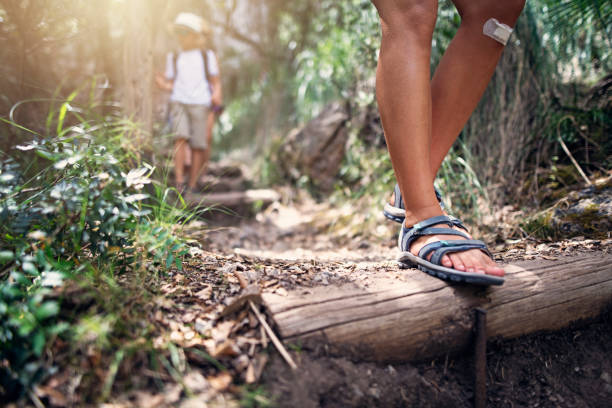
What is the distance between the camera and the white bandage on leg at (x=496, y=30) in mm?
1377

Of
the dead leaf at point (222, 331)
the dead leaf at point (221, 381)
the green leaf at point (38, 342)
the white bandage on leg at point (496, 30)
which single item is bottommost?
the dead leaf at point (221, 381)

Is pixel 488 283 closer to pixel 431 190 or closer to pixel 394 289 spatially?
pixel 394 289

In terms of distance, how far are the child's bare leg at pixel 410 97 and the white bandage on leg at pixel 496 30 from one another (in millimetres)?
267

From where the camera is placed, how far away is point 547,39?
257cm

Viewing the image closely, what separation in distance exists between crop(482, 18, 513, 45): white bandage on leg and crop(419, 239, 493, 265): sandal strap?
77cm

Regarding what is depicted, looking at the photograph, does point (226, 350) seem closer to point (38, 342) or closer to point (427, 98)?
point (38, 342)

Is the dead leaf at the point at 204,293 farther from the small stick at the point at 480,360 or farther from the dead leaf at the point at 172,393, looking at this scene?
the small stick at the point at 480,360

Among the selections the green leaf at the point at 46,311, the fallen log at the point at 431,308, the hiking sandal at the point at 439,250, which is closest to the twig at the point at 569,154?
the fallen log at the point at 431,308

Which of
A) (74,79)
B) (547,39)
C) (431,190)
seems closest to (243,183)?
(74,79)

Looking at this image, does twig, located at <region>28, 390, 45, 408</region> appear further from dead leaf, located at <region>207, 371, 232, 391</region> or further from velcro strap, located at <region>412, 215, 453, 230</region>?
velcro strap, located at <region>412, 215, 453, 230</region>

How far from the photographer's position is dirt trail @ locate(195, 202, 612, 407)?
94 cm

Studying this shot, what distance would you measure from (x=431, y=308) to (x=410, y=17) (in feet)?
3.03

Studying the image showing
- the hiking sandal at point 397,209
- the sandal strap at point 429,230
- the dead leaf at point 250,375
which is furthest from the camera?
the hiking sandal at point 397,209

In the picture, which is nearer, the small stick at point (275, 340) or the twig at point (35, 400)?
the twig at point (35, 400)
